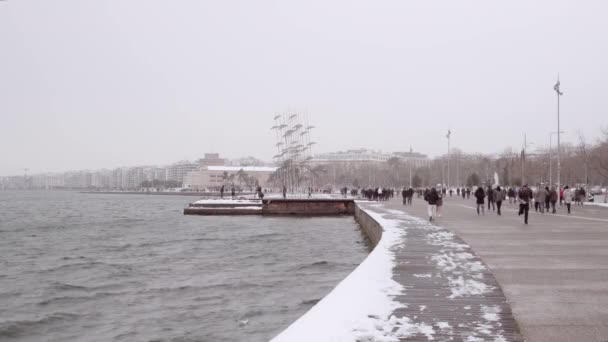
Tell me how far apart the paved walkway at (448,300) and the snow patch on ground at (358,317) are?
53 mm

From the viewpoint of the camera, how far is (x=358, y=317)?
7.74 metres

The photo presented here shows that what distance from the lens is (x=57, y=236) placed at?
38.1 meters

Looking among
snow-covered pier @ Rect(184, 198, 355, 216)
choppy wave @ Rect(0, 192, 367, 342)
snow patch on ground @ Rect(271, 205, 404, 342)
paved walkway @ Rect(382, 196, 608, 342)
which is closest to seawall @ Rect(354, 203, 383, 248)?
choppy wave @ Rect(0, 192, 367, 342)

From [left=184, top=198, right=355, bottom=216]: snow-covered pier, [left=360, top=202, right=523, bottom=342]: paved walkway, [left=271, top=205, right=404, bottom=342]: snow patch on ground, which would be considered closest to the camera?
Answer: [left=271, top=205, right=404, bottom=342]: snow patch on ground

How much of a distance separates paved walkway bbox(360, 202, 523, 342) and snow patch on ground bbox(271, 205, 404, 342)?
53 millimetres

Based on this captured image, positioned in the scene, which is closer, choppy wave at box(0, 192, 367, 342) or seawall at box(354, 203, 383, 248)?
choppy wave at box(0, 192, 367, 342)

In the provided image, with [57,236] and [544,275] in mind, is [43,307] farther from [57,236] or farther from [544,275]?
[57,236]

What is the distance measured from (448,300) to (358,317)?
1.71m

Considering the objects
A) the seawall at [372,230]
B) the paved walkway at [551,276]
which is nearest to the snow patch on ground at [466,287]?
the paved walkway at [551,276]

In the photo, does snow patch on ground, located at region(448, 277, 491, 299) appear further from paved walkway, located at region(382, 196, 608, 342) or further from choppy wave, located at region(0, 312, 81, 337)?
choppy wave, located at region(0, 312, 81, 337)

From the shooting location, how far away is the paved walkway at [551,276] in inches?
287

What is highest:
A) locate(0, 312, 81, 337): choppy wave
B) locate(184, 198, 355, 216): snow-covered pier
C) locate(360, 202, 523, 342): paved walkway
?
locate(360, 202, 523, 342): paved walkway

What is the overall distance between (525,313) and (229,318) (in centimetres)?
718

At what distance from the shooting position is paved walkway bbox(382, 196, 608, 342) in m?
7.29
